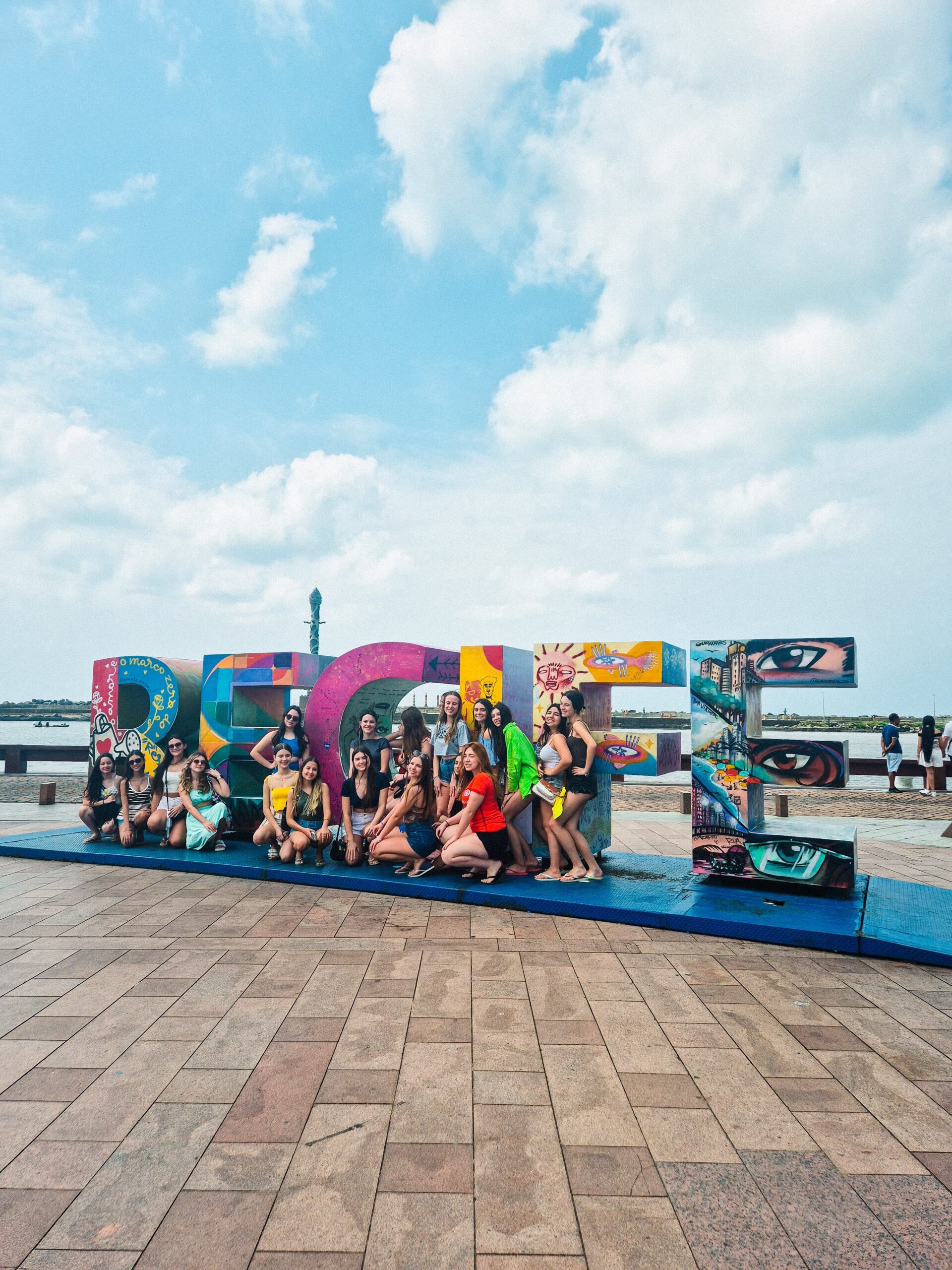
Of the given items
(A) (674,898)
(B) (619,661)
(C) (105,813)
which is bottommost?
(A) (674,898)

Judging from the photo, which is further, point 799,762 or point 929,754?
point 929,754

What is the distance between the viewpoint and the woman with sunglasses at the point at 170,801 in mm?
8508

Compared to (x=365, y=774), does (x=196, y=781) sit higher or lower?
lower

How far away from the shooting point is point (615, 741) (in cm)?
707

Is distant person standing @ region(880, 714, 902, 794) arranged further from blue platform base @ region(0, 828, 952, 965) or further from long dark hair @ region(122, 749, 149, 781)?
long dark hair @ region(122, 749, 149, 781)

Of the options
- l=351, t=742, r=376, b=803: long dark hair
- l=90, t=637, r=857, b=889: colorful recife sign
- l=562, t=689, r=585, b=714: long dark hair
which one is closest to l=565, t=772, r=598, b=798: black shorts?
l=90, t=637, r=857, b=889: colorful recife sign

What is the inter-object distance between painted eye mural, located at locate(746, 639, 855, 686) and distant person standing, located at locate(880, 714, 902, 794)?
10.3m

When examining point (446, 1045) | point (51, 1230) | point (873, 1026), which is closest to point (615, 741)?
point (873, 1026)

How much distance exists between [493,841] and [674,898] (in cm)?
175

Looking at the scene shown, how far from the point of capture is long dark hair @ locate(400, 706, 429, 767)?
7613mm

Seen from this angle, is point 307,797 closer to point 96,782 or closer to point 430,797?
point 430,797

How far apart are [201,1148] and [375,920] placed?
3134mm

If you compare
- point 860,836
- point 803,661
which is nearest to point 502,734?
point 803,661

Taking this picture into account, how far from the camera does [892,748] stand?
15.6 metres
